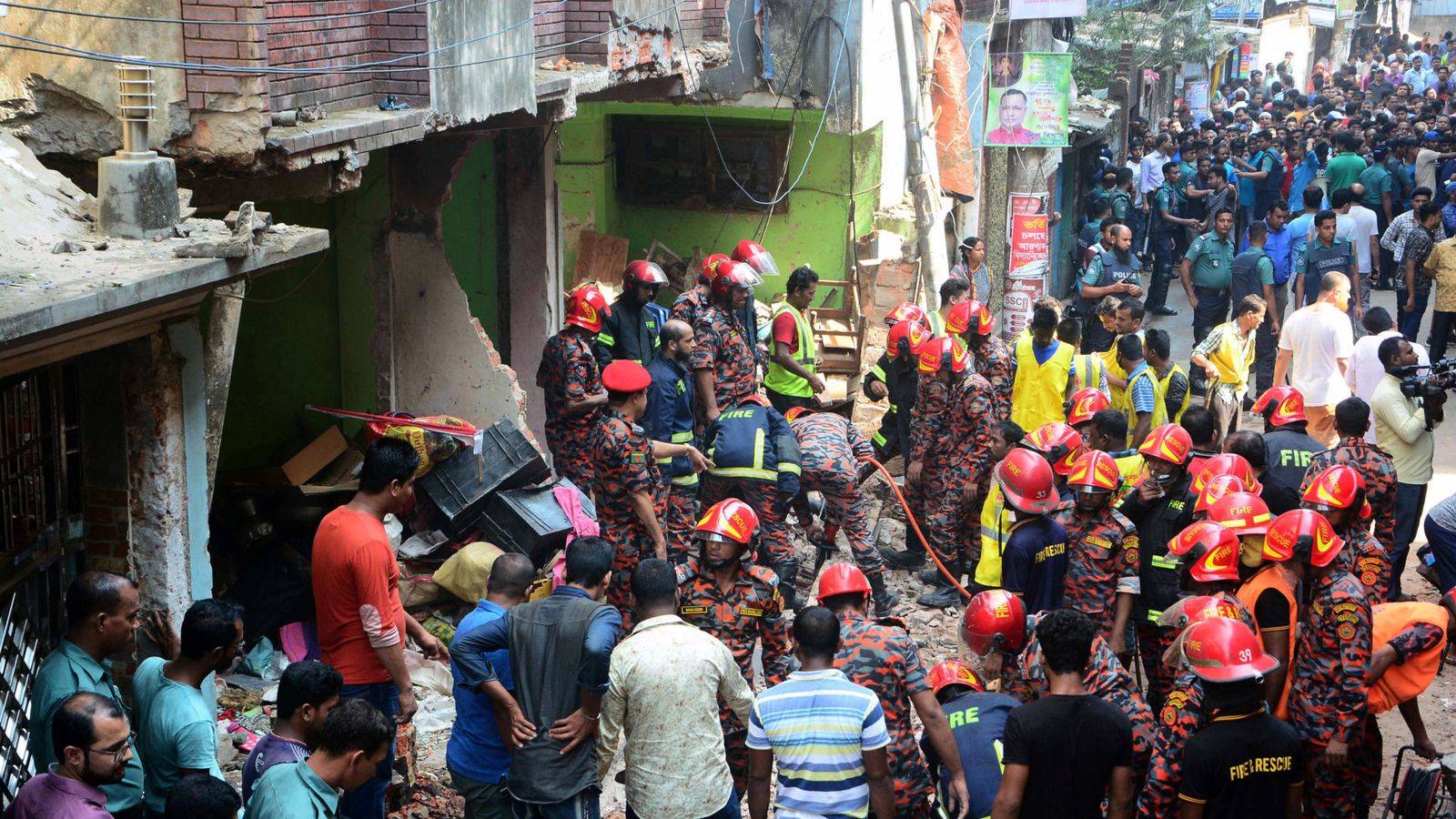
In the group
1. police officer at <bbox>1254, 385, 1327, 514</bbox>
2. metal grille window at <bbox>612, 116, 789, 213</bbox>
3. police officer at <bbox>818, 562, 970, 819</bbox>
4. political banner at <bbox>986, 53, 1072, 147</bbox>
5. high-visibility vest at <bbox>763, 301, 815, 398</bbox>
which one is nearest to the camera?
police officer at <bbox>818, 562, 970, 819</bbox>

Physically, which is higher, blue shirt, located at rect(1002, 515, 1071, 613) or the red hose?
blue shirt, located at rect(1002, 515, 1071, 613)

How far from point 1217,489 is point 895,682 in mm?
2411

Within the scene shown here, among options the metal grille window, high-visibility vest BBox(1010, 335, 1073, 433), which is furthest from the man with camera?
the metal grille window

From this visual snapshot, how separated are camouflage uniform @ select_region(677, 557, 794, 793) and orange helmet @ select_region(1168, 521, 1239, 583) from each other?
1785 mm

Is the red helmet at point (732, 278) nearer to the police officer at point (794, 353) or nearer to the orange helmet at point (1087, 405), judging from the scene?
the police officer at point (794, 353)

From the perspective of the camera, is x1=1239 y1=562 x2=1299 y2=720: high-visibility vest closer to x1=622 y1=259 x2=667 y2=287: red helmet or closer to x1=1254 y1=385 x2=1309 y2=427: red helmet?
x1=1254 y1=385 x2=1309 y2=427: red helmet

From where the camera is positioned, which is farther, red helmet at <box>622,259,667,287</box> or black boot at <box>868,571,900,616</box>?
red helmet at <box>622,259,667,287</box>

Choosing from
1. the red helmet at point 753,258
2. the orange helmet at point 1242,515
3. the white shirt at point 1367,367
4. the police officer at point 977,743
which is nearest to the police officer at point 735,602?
the police officer at point 977,743

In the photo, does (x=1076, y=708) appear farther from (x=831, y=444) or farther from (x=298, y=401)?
(x=298, y=401)

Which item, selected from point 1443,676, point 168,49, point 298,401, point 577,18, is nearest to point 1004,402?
point 1443,676

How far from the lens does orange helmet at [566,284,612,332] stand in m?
8.96

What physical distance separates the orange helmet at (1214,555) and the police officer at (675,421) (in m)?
3.12

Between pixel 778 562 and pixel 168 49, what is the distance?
175 inches

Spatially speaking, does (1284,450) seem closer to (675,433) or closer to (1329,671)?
(1329,671)
